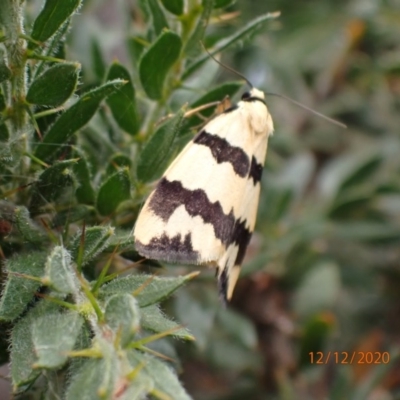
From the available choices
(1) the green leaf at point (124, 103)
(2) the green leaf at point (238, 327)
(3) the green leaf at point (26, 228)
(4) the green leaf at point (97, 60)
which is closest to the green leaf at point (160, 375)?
(3) the green leaf at point (26, 228)

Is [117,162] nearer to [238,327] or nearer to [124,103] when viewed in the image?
[124,103]

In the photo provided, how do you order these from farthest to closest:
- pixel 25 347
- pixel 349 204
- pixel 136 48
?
pixel 349 204, pixel 136 48, pixel 25 347

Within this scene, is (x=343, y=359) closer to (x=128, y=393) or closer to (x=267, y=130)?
(x=267, y=130)

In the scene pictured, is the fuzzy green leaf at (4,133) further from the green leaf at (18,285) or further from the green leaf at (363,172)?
the green leaf at (363,172)

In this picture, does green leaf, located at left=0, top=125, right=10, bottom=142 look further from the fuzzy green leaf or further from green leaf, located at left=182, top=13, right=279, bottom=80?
green leaf, located at left=182, top=13, right=279, bottom=80

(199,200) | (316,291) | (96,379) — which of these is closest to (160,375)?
(96,379)

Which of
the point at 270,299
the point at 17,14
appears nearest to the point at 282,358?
the point at 270,299

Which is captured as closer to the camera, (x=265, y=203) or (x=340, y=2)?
(x=265, y=203)
